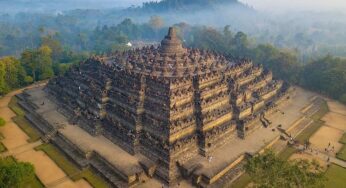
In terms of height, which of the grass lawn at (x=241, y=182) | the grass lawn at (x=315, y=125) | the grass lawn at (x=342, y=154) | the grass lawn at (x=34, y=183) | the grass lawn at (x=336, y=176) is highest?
the grass lawn at (x=315, y=125)

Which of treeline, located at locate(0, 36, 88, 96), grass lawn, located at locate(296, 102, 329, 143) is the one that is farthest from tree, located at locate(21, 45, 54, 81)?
grass lawn, located at locate(296, 102, 329, 143)

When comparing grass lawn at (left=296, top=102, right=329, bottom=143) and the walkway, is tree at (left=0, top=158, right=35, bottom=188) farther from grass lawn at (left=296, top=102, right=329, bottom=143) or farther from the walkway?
grass lawn at (left=296, top=102, right=329, bottom=143)

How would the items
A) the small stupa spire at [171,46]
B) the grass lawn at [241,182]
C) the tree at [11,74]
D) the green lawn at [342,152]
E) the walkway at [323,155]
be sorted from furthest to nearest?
the tree at [11,74] → the small stupa spire at [171,46] → the green lawn at [342,152] → the walkway at [323,155] → the grass lawn at [241,182]

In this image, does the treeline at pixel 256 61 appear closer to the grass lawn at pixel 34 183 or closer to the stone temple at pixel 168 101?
the stone temple at pixel 168 101

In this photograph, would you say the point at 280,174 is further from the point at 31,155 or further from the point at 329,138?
the point at 31,155

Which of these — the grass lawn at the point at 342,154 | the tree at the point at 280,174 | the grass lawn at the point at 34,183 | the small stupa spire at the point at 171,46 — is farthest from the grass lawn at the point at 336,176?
the grass lawn at the point at 34,183

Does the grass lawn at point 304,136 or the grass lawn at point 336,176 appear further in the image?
the grass lawn at point 336,176
